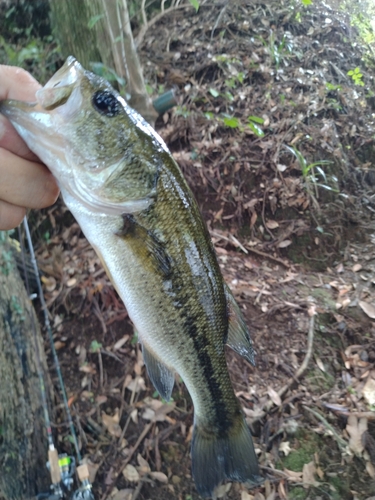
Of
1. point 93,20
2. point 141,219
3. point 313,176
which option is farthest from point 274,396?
point 93,20

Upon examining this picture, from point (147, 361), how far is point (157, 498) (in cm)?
163

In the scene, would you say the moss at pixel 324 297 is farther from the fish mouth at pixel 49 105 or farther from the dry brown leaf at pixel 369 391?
the fish mouth at pixel 49 105

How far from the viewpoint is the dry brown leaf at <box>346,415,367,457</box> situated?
269 cm

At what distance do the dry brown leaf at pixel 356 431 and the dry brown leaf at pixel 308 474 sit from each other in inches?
13.1

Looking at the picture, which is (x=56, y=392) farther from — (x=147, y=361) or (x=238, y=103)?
(x=238, y=103)

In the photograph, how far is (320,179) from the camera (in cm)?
470

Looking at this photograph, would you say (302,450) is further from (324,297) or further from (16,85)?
(16,85)

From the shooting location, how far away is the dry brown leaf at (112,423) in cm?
292

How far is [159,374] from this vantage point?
1.72m

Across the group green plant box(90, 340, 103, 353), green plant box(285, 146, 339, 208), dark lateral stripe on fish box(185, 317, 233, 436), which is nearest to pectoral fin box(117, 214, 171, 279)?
dark lateral stripe on fish box(185, 317, 233, 436)

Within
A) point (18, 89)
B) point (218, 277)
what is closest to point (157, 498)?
point (218, 277)

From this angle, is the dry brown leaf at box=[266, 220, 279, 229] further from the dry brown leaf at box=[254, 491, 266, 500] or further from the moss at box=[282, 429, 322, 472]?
the dry brown leaf at box=[254, 491, 266, 500]

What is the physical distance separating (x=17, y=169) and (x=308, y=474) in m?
2.84

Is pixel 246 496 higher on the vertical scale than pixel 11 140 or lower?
lower
